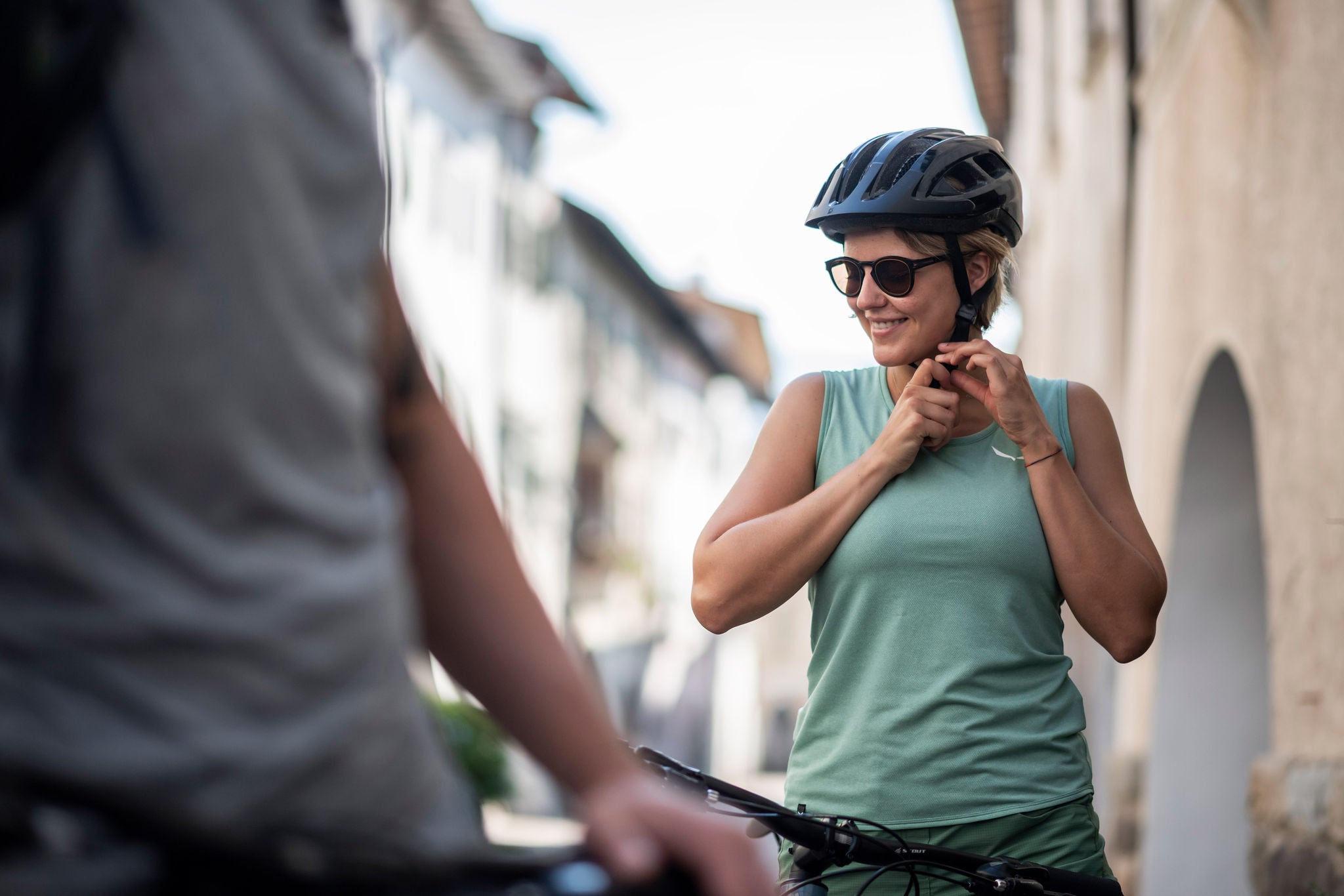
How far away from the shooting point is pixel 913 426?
2803 mm

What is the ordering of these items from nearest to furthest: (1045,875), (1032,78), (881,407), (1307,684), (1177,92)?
(1045,875)
(881,407)
(1307,684)
(1177,92)
(1032,78)

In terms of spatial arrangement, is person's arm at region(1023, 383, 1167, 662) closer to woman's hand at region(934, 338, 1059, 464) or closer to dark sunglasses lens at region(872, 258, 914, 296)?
woman's hand at region(934, 338, 1059, 464)

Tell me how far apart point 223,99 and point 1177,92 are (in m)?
7.09

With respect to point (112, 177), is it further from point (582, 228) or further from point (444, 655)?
point (582, 228)

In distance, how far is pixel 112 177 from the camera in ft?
3.34

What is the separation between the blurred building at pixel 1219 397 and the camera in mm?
4469

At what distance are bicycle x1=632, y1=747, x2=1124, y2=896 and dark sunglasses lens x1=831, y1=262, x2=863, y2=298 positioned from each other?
3.35 ft

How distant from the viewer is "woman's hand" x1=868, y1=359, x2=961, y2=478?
9.21 ft

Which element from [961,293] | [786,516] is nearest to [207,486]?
[786,516]

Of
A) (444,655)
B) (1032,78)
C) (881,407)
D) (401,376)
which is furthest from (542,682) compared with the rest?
(1032,78)

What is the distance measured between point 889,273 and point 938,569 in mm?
639

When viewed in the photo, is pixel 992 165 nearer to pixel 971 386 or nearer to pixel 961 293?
pixel 961 293

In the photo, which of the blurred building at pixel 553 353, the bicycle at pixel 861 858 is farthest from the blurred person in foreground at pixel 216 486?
the blurred building at pixel 553 353

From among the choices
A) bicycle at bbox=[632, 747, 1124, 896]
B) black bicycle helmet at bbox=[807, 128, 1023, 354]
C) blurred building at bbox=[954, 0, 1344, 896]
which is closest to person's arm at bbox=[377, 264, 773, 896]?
bicycle at bbox=[632, 747, 1124, 896]
